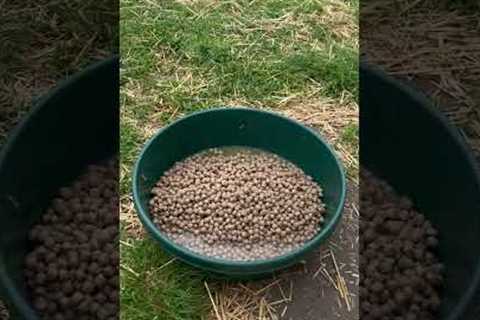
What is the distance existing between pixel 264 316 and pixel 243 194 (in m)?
0.36

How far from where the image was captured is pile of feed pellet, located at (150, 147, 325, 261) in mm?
2270

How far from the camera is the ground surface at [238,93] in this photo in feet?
7.23

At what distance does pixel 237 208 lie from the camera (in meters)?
2.30

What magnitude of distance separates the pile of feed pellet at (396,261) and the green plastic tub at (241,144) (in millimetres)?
151

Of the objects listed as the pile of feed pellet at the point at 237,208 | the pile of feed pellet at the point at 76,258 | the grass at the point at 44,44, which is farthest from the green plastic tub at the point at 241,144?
the grass at the point at 44,44

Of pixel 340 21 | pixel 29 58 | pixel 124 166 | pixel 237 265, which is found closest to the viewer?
pixel 237 265

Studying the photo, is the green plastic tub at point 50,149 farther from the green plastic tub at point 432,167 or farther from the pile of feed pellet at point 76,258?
the green plastic tub at point 432,167

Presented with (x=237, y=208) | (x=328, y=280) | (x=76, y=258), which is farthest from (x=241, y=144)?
(x=76, y=258)

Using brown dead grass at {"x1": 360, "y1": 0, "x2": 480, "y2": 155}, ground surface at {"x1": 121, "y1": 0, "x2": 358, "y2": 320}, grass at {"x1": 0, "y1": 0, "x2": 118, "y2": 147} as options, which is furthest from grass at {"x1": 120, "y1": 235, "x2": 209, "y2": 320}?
brown dead grass at {"x1": 360, "y1": 0, "x2": 480, "y2": 155}

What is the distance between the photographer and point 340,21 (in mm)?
3146

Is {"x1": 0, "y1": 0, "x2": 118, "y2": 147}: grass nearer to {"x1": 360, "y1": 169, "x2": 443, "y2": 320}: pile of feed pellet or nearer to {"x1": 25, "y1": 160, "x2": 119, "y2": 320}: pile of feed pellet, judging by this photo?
{"x1": 25, "y1": 160, "x2": 119, "y2": 320}: pile of feed pellet

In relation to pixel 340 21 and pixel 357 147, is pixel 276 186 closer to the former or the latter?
pixel 357 147

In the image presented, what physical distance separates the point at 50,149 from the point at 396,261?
3.30 ft

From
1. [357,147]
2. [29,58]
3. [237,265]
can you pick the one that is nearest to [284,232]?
[237,265]
